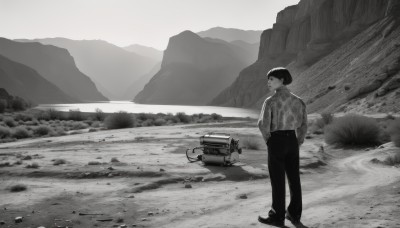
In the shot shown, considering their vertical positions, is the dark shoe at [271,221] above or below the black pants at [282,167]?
below

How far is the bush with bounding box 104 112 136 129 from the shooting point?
38562 millimetres

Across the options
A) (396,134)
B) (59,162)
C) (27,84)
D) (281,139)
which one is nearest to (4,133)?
(59,162)

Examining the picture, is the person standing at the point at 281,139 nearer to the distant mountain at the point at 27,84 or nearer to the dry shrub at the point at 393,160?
the dry shrub at the point at 393,160

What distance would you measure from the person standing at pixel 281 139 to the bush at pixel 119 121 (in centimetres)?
3406

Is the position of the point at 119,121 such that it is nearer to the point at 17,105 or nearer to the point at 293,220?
the point at 293,220

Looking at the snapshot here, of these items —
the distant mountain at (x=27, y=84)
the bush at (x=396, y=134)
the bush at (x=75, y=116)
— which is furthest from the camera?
the distant mountain at (x=27, y=84)

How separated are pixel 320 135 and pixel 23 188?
1885cm

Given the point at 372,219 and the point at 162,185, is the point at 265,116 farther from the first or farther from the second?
the point at 162,185

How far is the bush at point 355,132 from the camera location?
59.6 feet

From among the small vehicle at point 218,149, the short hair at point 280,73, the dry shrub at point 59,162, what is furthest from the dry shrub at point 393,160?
the dry shrub at point 59,162

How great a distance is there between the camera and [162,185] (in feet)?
32.7

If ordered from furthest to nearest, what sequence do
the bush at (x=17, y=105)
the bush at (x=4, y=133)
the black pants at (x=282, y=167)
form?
the bush at (x=17, y=105) < the bush at (x=4, y=133) < the black pants at (x=282, y=167)

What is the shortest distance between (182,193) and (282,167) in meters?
3.84

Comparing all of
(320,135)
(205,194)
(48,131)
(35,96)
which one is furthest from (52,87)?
(205,194)
